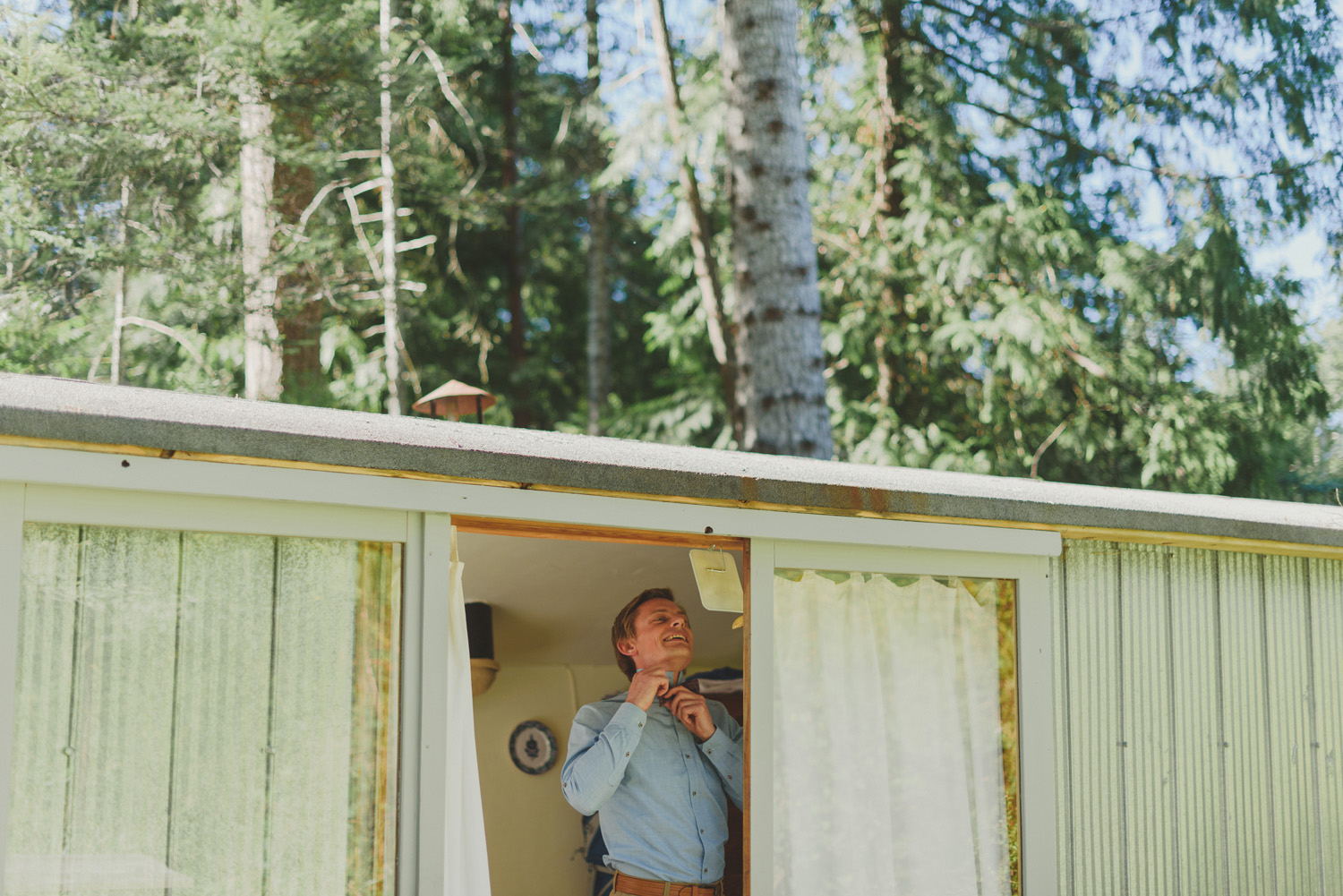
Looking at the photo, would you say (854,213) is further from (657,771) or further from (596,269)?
(657,771)

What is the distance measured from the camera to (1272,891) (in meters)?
4.39

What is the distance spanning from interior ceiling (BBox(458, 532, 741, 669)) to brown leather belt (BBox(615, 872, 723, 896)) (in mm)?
1592

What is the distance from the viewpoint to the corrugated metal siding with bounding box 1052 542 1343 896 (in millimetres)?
4027

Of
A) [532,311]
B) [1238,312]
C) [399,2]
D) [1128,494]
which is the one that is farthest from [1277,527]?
[532,311]

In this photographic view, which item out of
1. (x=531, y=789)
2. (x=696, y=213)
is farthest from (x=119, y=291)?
(x=531, y=789)

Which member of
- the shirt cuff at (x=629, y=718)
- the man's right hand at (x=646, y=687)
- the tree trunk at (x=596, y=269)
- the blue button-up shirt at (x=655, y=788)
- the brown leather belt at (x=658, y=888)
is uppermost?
the tree trunk at (x=596, y=269)

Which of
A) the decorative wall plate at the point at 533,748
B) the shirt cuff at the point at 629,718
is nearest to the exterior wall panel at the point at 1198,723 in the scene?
the shirt cuff at the point at 629,718

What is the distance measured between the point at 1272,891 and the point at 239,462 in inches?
151

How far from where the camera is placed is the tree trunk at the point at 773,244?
A: 291 inches

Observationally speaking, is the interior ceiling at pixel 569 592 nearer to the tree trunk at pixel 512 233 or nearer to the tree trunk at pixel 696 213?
the tree trunk at pixel 696 213

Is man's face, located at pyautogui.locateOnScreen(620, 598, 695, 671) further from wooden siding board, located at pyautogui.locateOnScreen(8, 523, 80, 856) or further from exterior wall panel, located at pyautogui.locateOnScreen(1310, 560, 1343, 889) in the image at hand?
exterior wall panel, located at pyautogui.locateOnScreen(1310, 560, 1343, 889)

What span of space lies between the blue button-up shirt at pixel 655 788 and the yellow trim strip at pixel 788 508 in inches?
27.7

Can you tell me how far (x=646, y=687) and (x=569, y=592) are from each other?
1.91 m

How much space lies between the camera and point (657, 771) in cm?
364
